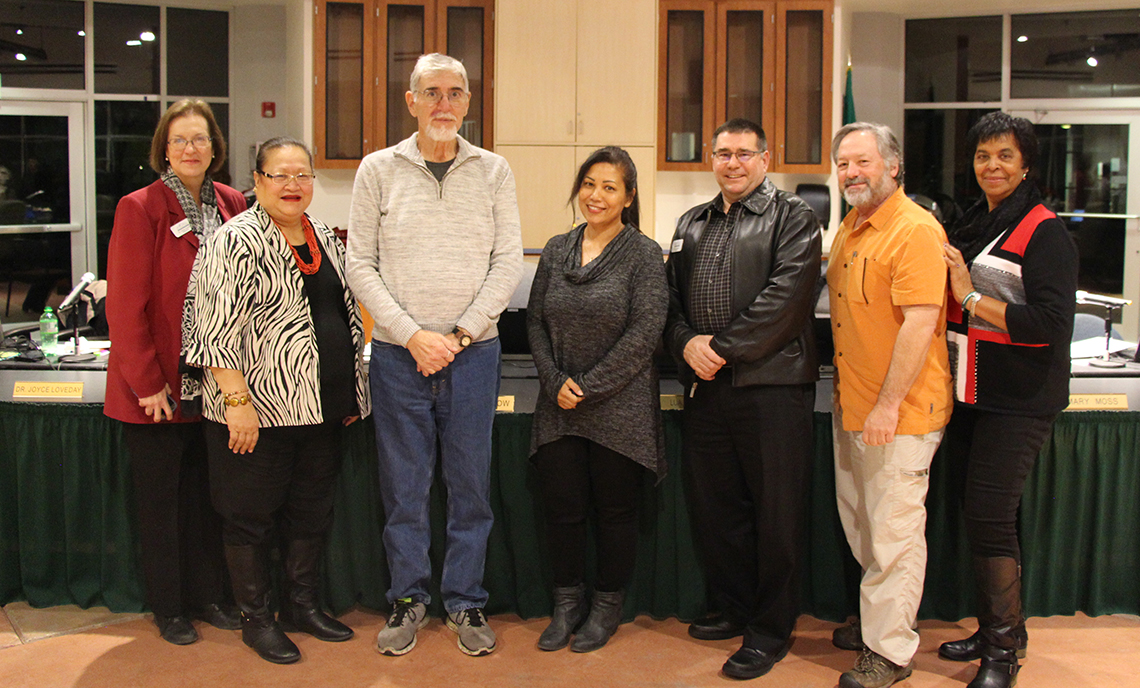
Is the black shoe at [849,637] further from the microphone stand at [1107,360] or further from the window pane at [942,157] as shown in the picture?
the window pane at [942,157]

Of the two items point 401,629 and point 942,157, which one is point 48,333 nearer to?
point 401,629

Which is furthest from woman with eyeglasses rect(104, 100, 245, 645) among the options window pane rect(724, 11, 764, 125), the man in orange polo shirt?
window pane rect(724, 11, 764, 125)

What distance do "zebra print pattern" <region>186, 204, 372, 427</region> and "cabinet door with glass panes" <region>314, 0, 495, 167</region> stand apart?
3.27 metres

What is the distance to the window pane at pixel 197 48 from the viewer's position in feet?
20.6

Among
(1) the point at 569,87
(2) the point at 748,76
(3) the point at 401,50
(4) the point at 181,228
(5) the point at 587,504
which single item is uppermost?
(3) the point at 401,50

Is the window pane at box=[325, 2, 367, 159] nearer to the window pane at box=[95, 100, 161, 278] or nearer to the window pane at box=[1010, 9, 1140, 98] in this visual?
the window pane at box=[95, 100, 161, 278]

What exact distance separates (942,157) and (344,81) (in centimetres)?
420

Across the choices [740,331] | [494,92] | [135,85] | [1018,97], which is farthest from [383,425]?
[1018,97]

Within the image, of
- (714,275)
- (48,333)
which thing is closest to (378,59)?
(48,333)

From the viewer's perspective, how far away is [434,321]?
8.04ft

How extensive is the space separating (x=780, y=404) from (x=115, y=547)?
6.73 ft

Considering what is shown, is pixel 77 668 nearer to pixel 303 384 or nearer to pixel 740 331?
pixel 303 384

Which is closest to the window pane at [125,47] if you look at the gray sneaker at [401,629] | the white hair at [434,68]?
the white hair at [434,68]

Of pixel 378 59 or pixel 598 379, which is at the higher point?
pixel 378 59
